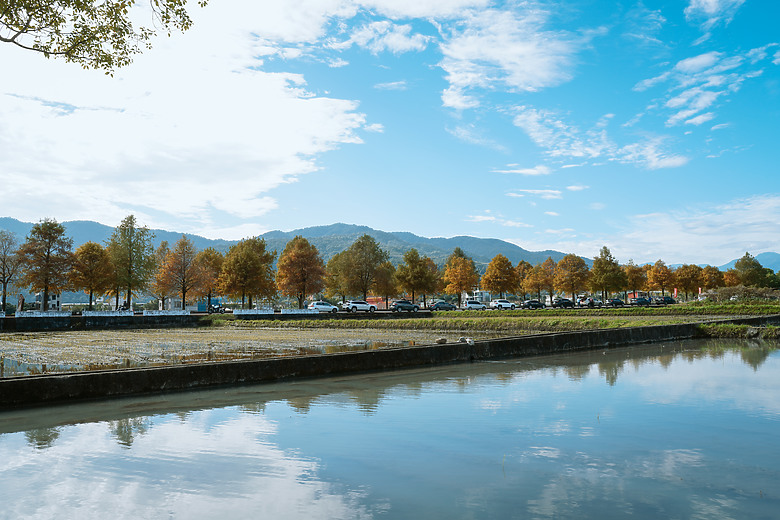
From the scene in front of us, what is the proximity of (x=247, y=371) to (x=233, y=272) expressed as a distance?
193 ft

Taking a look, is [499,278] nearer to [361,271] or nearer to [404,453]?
[361,271]

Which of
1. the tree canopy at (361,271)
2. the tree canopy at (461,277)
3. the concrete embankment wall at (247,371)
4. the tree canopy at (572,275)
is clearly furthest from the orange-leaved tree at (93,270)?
the tree canopy at (572,275)

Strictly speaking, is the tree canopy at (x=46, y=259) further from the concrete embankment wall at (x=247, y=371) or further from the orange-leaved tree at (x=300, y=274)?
the concrete embankment wall at (x=247, y=371)

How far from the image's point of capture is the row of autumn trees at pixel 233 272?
56938 mm

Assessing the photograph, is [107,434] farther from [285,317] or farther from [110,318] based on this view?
[285,317]

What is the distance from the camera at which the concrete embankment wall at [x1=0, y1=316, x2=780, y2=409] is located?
10.6m

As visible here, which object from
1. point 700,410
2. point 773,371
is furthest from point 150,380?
point 773,371

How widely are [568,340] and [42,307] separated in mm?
55755

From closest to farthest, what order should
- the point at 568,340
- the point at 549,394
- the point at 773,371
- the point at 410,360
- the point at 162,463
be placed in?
1. the point at 162,463
2. the point at 549,394
3. the point at 773,371
4. the point at 410,360
5. the point at 568,340

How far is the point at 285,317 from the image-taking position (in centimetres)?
5494

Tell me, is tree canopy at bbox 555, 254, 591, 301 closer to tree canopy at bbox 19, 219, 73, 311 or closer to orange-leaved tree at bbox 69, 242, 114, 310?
orange-leaved tree at bbox 69, 242, 114, 310

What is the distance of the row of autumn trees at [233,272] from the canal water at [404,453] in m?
54.3

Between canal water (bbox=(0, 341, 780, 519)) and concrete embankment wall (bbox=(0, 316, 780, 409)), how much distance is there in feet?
1.57

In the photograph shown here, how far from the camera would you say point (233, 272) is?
70.1 metres
